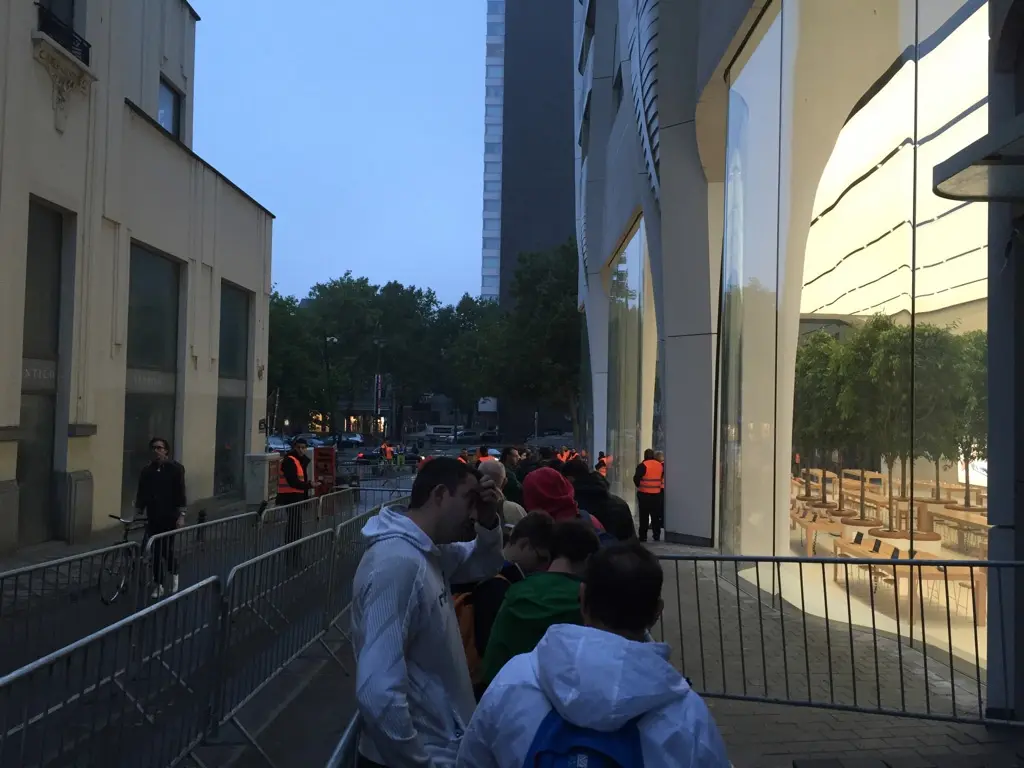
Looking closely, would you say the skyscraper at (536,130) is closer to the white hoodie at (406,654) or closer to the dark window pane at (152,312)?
the dark window pane at (152,312)

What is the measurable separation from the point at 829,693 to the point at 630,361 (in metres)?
20.0

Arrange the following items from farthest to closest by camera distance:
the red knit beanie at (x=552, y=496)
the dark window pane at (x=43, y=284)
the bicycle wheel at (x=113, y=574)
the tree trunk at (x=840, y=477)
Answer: the dark window pane at (x=43, y=284), the tree trunk at (x=840, y=477), the bicycle wheel at (x=113, y=574), the red knit beanie at (x=552, y=496)

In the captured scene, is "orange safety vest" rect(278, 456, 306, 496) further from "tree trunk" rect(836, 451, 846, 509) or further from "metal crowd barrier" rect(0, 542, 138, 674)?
"tree trunk" rect(836, 451, 846, 509)

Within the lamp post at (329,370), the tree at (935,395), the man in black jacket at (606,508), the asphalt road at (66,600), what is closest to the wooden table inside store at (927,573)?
the tree at (935,395)

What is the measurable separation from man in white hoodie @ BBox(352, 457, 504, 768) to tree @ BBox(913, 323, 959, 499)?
18.2 feet

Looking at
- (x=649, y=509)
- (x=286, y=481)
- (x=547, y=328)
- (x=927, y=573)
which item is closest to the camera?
(x=927, y=573)

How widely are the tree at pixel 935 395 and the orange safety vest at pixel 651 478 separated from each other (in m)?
8.94

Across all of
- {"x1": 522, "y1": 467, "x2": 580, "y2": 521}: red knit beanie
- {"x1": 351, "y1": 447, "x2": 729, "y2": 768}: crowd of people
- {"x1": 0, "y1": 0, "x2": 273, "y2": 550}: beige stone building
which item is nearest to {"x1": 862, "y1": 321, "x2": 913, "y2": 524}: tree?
{"x1": 522, "y1": 467, "x2": 580, "y2": 521}: red knit beanie

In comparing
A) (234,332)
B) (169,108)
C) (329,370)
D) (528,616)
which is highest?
(169,108)

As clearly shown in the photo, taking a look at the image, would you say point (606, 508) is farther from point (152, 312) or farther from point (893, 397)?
point (152, 312)

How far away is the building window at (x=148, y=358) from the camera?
1806cm

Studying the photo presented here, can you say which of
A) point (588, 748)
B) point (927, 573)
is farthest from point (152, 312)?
point (588, 748)

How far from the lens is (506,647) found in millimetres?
3096

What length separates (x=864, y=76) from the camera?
9320 mm
